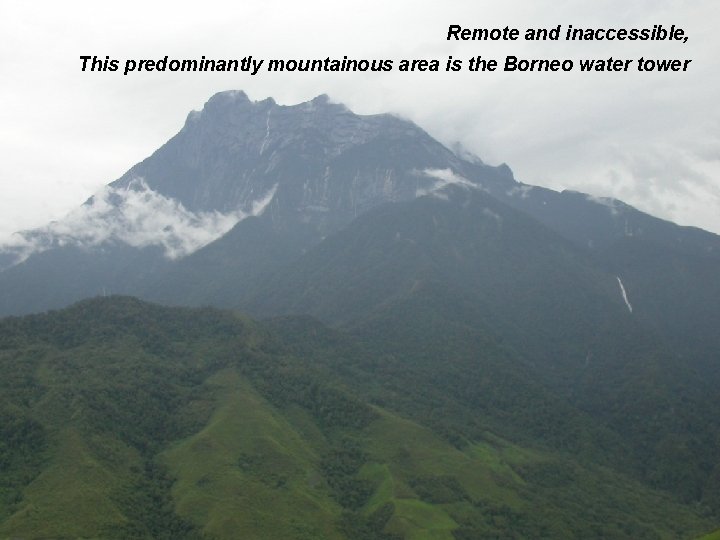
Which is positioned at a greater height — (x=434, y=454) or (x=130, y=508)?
(x=434, y=454)

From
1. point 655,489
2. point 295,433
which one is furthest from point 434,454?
point 655,489

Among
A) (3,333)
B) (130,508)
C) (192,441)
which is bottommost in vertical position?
(130,508)

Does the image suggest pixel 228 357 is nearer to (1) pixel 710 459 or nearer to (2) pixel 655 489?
(2) pixel 655 489

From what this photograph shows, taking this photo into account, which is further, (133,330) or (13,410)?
(133,330)

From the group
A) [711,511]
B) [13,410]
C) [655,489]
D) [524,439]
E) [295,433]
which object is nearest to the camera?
[13,410]

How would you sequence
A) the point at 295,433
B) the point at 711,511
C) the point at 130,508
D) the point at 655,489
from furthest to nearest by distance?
the point at 655,489
the point at 711,511
the point at 295,433
the point at 130,508

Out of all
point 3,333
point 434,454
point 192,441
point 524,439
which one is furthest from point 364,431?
point 3,333
